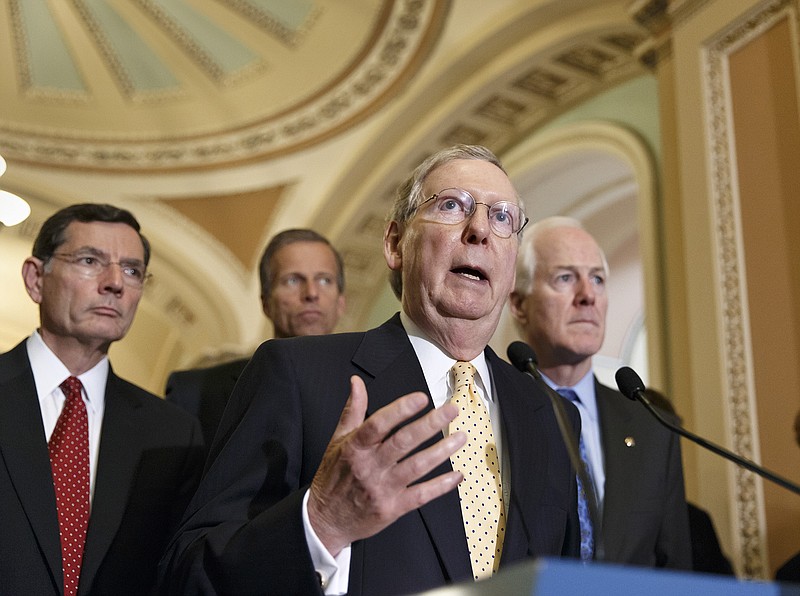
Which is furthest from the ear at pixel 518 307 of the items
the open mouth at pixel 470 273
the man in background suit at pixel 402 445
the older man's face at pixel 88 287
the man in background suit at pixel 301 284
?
the open mouth at pixel 470 273

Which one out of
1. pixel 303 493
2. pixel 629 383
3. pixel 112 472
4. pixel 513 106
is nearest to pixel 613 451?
pixel 629 383

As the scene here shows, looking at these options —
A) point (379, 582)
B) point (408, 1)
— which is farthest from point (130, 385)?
point (408, 1)

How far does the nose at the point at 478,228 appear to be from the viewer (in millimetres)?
2137

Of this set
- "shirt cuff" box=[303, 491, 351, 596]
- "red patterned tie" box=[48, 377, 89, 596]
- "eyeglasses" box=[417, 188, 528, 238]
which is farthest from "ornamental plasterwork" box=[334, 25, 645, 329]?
"shirt cuff" box=[303, 491, 351, 596]

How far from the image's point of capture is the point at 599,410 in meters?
3.28

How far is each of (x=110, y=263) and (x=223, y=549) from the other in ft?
5.18

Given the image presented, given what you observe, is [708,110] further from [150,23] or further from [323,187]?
[150,23]

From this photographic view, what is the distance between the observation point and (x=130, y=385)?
300 centimetres

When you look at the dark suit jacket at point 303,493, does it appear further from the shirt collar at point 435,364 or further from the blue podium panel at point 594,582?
the blue podium panel at point 594,582

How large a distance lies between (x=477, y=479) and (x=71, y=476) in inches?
48.3

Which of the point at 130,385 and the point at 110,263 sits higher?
the point at 110,263

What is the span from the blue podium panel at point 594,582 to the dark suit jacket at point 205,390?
7.23 ft

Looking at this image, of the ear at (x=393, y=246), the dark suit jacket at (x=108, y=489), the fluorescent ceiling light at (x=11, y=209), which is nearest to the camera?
the ear at (x=393, y=246)

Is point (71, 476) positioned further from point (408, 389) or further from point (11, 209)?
point (11, 209)
